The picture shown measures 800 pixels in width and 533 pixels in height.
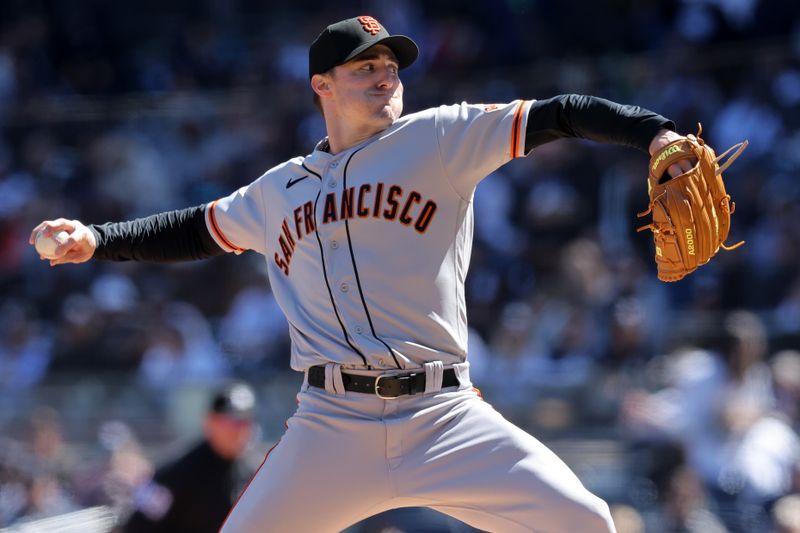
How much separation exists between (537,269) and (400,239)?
4684mm

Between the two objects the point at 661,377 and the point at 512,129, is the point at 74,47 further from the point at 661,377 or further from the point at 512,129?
the point at 512,129

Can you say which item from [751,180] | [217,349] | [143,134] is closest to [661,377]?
[751,180]

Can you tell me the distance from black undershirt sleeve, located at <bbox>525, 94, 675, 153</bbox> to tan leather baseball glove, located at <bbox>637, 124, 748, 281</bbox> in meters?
0.07

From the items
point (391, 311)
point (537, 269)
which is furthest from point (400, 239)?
point (537, 269)

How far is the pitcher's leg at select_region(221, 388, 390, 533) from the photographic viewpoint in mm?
3240

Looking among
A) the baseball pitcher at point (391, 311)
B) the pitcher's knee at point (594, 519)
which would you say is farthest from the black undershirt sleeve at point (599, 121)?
the pitcher's knee at point (594, 519)

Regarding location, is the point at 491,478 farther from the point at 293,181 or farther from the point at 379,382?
the point at 293,181

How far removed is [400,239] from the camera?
3.35m

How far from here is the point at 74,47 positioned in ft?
41.6

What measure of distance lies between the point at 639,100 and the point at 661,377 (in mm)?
2199

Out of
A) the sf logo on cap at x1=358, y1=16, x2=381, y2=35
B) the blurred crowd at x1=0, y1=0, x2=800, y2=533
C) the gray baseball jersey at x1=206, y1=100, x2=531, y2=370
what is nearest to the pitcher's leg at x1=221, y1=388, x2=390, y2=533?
the gray baseball jersey at x1=206, y1=100, x2=531, y2=370

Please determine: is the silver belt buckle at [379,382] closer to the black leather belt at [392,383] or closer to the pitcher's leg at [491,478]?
the black leather belt at [392,383]

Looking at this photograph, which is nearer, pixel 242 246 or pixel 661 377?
pixel 242 246

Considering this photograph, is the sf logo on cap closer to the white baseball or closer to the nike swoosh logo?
→ the nike swoosh logo
